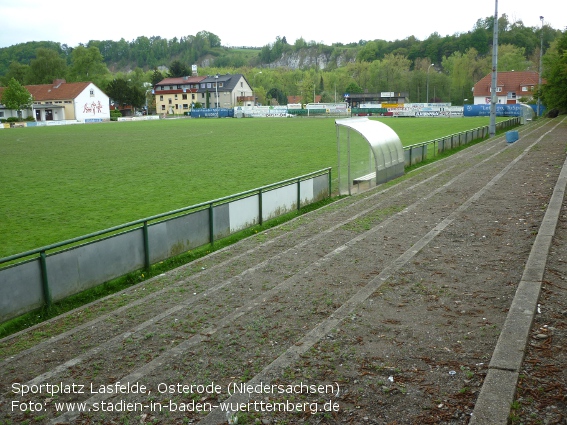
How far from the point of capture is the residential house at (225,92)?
436ft

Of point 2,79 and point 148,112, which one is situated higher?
point 2,79

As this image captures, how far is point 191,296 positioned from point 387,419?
453 cm

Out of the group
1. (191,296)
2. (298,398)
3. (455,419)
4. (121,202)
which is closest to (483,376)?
(455,419)

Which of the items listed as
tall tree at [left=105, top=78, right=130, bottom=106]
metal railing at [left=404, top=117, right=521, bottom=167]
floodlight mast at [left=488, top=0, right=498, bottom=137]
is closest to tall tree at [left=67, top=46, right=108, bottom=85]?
tall tree at [left=105, top=78, right=130, bottom=106]

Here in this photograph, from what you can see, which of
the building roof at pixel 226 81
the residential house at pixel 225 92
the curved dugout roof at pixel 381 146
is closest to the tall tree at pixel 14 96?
the residential house at pixel 225 92

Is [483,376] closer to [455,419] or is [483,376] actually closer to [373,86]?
[455,419]

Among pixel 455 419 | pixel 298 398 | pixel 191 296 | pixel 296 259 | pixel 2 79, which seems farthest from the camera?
pixel 2 79

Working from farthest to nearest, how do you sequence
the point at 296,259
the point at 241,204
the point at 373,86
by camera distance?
the point at 373,86, the point at 241,204, the point at 296,259

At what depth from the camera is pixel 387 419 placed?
4969 millimetres

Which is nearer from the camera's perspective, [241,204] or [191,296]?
[191,296]

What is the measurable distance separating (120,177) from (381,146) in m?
11.2

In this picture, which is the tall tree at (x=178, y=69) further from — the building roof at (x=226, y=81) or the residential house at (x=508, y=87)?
the residential house at (x=508, y=87)

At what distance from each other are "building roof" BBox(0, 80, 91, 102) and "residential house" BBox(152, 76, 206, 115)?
34515 millimetres

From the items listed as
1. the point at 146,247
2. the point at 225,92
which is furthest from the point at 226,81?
the point at 146,247
